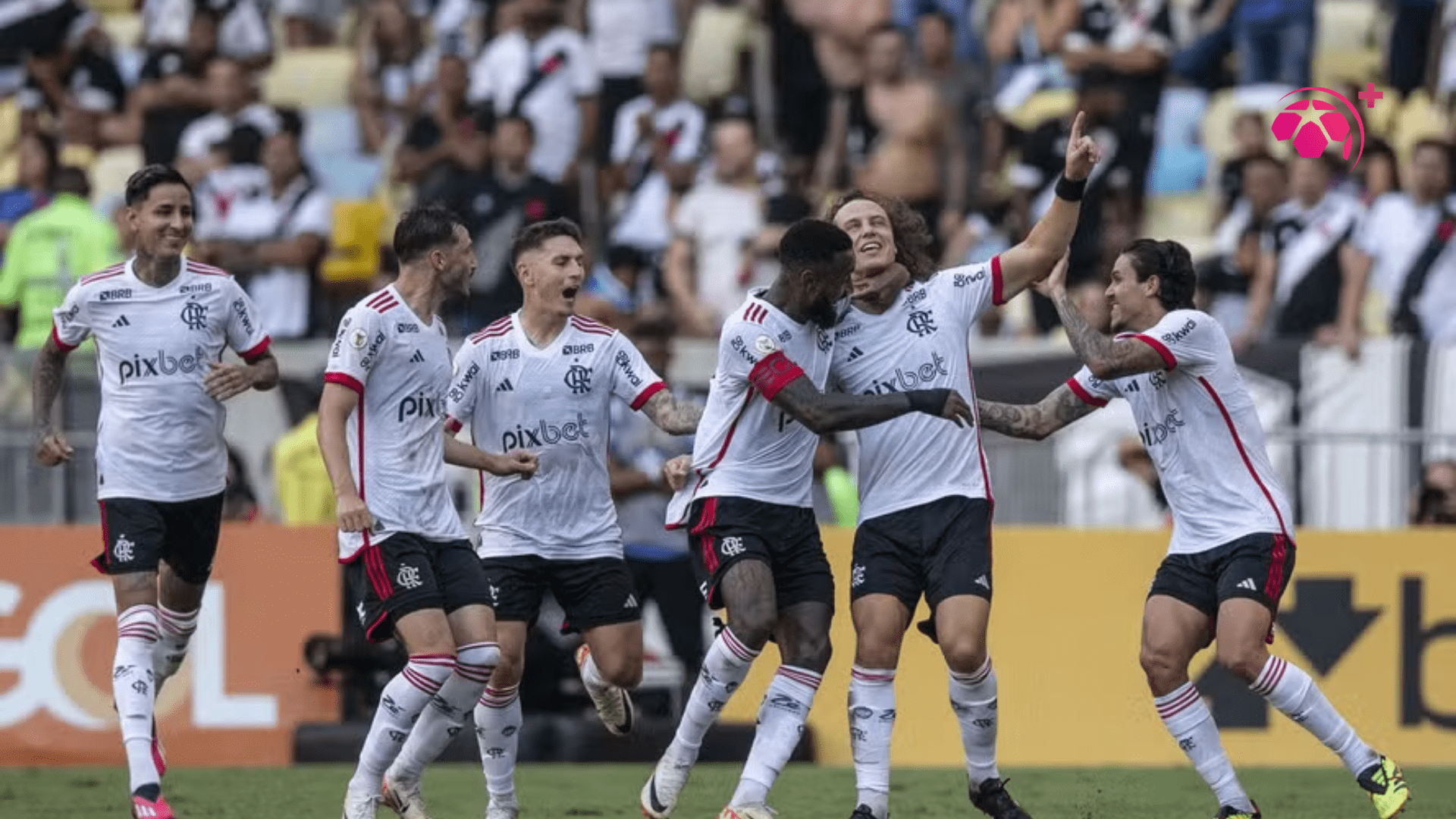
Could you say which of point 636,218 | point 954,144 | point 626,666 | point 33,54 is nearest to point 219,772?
point 626,666

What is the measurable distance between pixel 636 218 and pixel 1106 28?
388 centimetres

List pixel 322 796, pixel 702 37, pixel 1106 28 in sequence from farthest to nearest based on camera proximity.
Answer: pixel 702 37, pixel 1106 28, pixel 322 796

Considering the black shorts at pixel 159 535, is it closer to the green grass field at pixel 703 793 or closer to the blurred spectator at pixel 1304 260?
the green grass field at pixel 703 793

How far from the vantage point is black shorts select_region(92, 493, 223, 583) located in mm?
12508

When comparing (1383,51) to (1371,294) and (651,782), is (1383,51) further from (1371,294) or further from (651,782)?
(651,782)

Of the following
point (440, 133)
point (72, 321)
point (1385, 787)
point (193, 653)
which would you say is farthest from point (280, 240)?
point (1385, 787)

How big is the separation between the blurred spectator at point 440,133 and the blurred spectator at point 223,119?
1.13m

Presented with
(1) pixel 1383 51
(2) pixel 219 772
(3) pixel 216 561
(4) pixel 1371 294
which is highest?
(1) pixel 1383 51

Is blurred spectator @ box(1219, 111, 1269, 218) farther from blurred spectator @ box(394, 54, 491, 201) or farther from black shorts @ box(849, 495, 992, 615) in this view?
black shorts @ box(849, 495, 992, 615)

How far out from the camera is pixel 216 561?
1719cm

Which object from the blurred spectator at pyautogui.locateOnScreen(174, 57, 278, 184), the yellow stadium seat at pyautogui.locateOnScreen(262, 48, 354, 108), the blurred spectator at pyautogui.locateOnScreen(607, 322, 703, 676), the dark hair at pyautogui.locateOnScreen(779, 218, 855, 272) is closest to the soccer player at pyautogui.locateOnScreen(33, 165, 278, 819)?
the dark hair at pyautogui.locateOnScreen(779, 218, 855, 272)

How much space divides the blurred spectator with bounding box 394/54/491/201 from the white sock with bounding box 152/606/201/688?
8201 mm

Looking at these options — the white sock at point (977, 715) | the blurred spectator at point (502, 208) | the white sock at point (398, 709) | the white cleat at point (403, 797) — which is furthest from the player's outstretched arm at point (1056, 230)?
the blurred spectator at point (502, 208)

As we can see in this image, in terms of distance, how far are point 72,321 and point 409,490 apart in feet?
6.47
